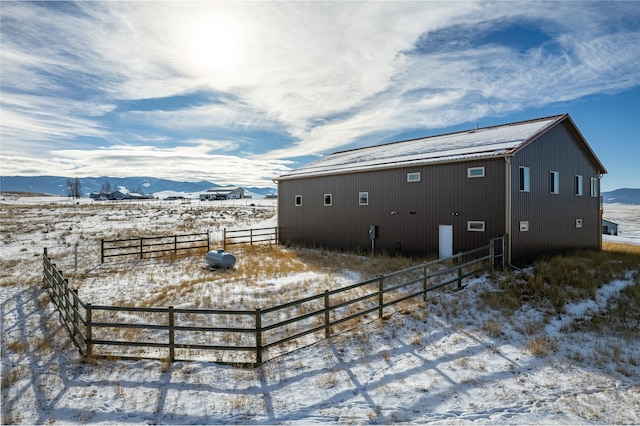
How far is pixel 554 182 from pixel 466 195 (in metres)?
5.67

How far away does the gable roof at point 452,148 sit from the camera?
55.3 ft

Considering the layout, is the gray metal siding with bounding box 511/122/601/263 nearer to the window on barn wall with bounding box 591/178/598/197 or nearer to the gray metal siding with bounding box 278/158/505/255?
the window on barn wall with bounding box 591/178/598/197

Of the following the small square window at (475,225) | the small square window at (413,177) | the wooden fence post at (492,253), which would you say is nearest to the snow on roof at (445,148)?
the small square window at (413,177)

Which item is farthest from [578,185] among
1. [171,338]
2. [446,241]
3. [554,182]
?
[171,338]

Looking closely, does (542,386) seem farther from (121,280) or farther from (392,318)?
(121,280)

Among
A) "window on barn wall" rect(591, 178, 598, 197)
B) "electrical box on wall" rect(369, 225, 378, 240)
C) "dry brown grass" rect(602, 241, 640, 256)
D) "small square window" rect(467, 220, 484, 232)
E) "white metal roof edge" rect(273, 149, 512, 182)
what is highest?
"white metal roof edge" rect(273, 149, 512, 182)

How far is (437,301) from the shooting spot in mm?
11523

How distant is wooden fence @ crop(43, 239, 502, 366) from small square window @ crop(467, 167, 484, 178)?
615cm

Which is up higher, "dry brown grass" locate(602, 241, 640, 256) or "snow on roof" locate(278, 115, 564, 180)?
"snow on roof" locate(278, 115, 564, 180)

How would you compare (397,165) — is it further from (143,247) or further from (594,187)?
(143,247)

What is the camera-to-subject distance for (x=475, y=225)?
16.6 m

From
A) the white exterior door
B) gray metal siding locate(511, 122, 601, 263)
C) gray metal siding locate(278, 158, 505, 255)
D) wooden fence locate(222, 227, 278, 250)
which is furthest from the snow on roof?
wooden fence locate(222, 227, 278, 250)

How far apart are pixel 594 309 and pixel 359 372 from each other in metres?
8.19

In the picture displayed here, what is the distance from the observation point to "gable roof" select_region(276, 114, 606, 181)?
55.3ft
